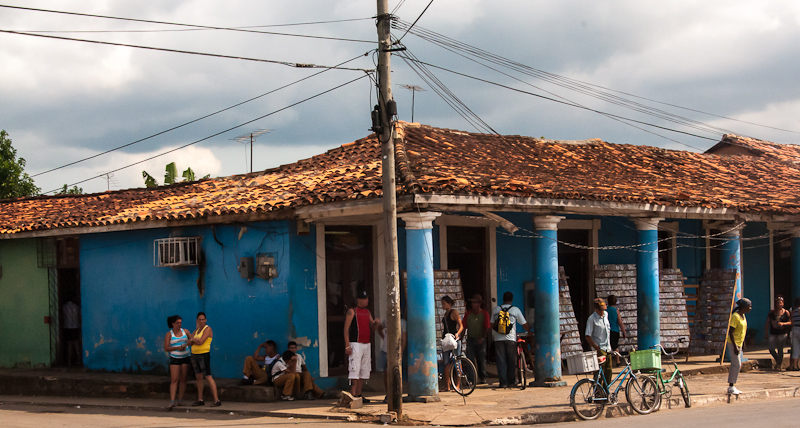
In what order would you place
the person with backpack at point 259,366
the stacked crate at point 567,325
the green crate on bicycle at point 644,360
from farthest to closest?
the stacked crate at point 567,325 → the person with backpack at point 259,366 → the green crate on bicycle at point 644,360

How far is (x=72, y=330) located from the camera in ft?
57.5

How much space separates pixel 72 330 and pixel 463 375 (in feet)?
28.8

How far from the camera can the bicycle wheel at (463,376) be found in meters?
12.9

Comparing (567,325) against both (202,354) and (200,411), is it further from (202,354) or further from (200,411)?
(200,411)

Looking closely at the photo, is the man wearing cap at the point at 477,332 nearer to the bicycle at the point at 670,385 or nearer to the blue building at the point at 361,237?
the blue building at the point at 361,237

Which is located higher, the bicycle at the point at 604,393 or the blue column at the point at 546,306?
the blue column at the point at 546,306

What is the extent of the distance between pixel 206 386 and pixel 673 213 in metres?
8.39

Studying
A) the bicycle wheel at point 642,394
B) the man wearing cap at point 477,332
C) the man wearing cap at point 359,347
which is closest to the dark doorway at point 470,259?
the man wearing cap at point 477,332

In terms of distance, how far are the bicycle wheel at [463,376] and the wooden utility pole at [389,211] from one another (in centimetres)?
182

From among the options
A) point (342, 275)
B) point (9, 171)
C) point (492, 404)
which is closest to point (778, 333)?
point (492, 404)

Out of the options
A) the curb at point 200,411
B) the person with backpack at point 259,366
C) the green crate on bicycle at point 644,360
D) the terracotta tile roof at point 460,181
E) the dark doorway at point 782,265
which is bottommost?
the curb at point 200,411

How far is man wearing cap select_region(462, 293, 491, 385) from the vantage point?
1403 cm

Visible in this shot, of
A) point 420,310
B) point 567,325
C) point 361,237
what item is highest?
point 361,237

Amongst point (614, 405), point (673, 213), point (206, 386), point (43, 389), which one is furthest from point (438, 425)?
point (43, 389)
